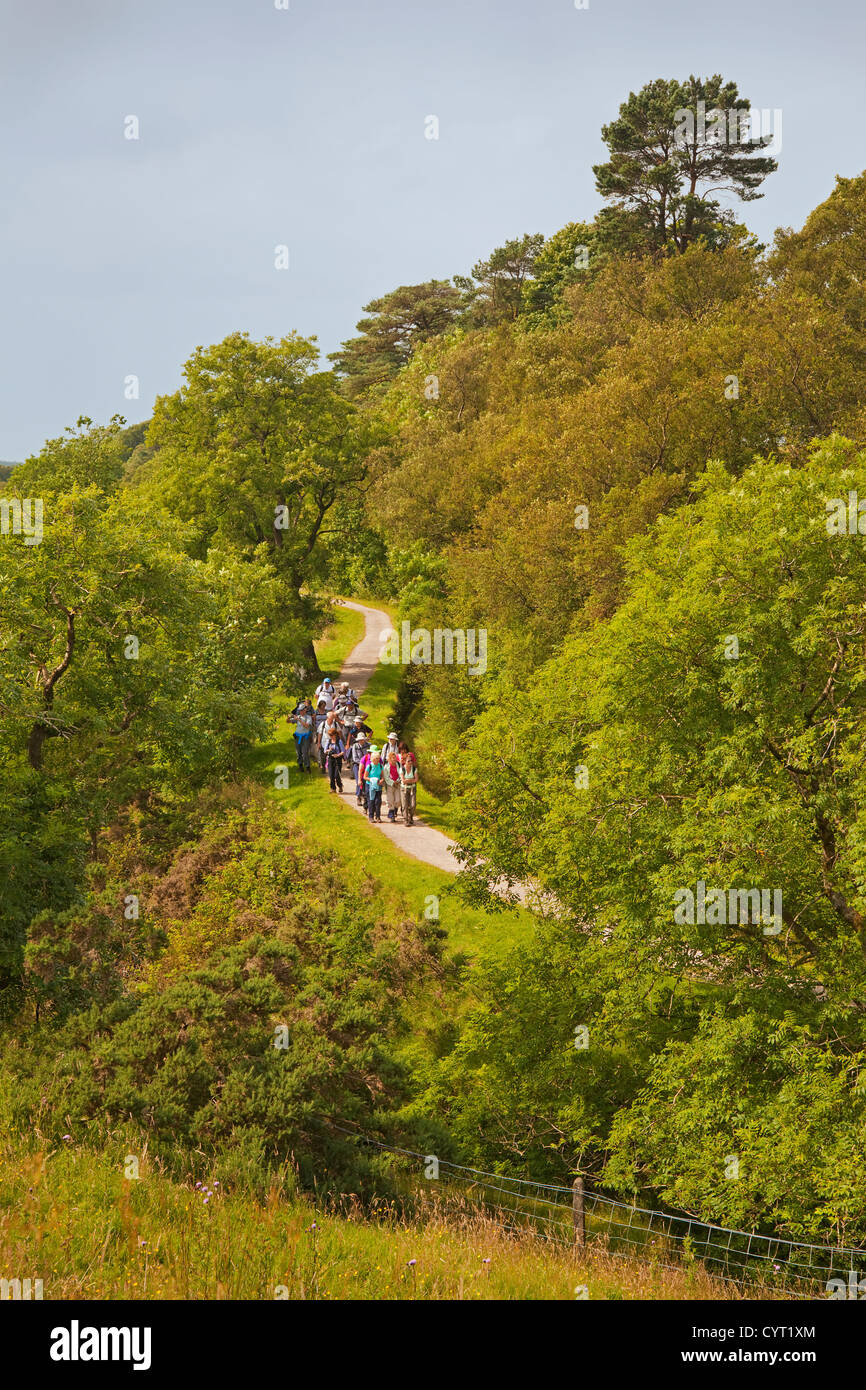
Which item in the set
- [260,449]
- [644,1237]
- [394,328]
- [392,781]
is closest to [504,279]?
[394,328]

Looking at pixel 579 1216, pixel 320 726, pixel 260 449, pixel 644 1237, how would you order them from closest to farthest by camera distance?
pixel 579 1216, pixel 644 1237, pixel 320 726, pixel 260 449

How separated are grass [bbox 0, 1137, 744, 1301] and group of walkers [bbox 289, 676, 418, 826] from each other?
17777 millimetres

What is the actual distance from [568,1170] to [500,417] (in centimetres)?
3095

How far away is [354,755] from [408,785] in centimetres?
256

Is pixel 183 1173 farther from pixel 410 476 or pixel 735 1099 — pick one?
pixel 410 476

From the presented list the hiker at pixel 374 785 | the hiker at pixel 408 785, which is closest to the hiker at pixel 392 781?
the hiker at pixel 408 785

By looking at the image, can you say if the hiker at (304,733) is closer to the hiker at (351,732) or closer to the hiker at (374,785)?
the hiker at (351,732)

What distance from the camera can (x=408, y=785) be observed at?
2666 cm

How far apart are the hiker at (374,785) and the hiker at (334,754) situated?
181 centimetres

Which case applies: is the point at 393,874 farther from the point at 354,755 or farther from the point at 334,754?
the point at 354,755

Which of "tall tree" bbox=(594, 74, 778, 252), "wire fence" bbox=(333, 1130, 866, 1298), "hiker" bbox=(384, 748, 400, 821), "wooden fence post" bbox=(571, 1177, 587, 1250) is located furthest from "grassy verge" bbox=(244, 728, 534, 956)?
"tall tree" bbox=(594, 74, 778, 252)
